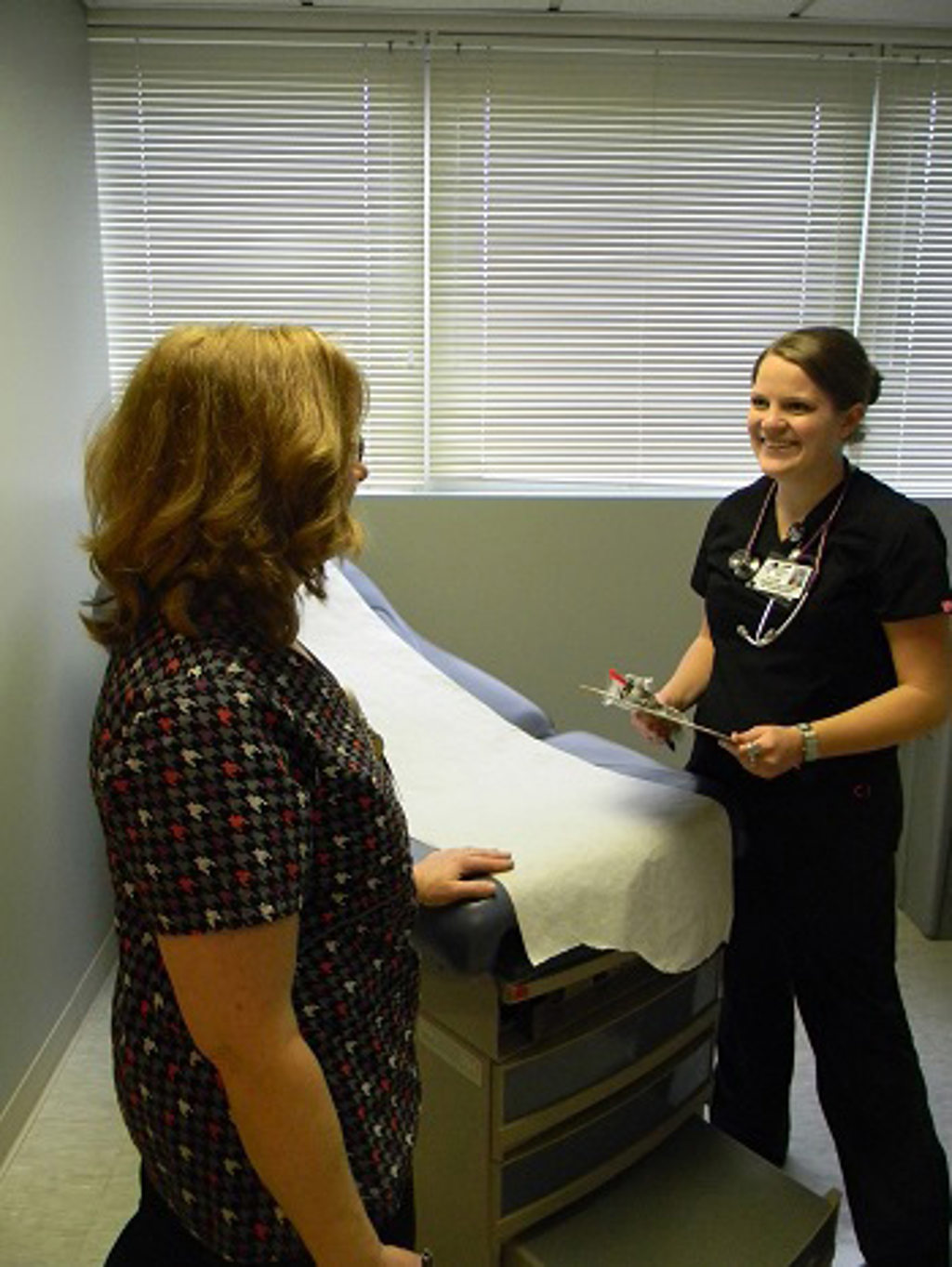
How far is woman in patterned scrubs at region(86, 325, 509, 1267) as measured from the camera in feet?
2.15

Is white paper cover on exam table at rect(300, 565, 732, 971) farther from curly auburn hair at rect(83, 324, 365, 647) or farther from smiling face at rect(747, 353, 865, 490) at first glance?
curly auburn hair at rect(83, 324, 365, 647)

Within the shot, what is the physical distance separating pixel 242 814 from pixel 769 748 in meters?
0.91

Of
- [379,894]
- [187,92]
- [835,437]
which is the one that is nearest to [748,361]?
[835,437]

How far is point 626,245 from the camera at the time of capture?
101 inches

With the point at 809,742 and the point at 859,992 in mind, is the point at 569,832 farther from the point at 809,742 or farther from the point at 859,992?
the point at 859,992

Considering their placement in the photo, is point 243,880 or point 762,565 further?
point 762,565

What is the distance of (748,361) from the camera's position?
2.66m

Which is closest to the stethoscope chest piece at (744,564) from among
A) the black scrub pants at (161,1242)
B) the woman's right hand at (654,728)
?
the woman's right hand at (654,728)

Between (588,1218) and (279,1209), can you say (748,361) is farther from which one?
(279,1209)

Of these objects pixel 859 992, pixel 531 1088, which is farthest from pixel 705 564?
pixel 531 1088

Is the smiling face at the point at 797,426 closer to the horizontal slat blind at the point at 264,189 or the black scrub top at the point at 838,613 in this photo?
the black scrub top at the point at 838,613

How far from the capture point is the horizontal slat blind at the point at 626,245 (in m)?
2.47

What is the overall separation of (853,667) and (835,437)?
34 cm

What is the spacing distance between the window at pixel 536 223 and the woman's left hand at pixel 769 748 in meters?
1.43
